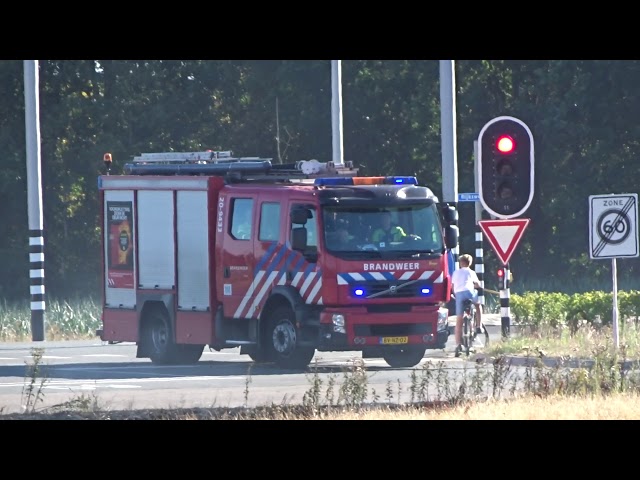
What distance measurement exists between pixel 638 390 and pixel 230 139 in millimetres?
43997

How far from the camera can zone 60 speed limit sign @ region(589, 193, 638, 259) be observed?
2102cm

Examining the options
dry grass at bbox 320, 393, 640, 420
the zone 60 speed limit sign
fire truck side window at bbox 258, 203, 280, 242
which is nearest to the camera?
dry grass at bbox 320, 393, 640, 420

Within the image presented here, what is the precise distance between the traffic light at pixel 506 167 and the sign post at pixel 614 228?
1.11 metres

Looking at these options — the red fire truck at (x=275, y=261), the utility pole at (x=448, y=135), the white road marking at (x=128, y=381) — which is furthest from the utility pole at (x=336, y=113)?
the white road marking at (x=128, y=381)

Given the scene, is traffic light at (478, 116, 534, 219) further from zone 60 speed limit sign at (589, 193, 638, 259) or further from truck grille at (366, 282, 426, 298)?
truck grille at (366, 282, 426, 298)

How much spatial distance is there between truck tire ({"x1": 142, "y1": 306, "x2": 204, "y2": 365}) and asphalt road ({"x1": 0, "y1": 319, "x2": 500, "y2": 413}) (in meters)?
0.28

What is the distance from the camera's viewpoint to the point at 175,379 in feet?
72.4

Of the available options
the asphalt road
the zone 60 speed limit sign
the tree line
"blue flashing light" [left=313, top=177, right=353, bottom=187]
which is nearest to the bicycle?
the asphalt road

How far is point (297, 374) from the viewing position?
877 inches

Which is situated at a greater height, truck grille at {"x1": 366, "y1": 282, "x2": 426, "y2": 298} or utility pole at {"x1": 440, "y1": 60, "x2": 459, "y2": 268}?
utility pole at {"x1": 440, "y1": 60, "x2": 459, "y2": 268}

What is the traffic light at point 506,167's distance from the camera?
20641 millimetres

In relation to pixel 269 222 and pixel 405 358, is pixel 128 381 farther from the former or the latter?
pixel 405 358

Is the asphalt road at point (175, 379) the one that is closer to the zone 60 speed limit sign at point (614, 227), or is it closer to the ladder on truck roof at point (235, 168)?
the zone 60 speed limit sign at point (614, 227)
